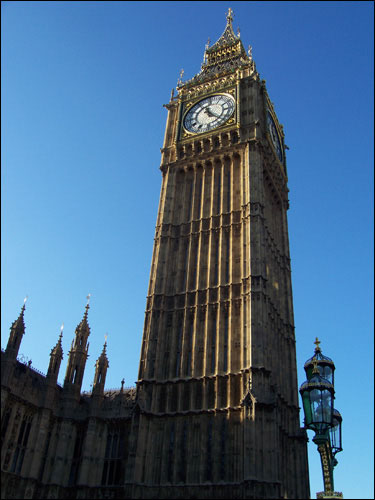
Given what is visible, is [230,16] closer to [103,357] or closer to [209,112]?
[209,112]

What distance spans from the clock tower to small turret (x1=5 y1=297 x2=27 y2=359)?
396 inches

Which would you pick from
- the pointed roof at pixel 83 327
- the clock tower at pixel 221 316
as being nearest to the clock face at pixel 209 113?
the clock tower at pixel 221 316

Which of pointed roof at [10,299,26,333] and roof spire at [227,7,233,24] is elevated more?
roof spire at [227,7,233,24]

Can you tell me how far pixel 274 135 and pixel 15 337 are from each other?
3752 cm

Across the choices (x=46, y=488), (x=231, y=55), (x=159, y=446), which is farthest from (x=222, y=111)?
(x=46, y=488)

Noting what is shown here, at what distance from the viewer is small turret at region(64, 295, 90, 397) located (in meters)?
44.8

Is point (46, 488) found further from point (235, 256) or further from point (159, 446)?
point (235, 256)

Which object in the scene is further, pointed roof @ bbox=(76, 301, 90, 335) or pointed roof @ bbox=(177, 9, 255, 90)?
pointed roof @ bbox=(177, 9, 255, 90)

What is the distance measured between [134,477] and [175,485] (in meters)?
2.97

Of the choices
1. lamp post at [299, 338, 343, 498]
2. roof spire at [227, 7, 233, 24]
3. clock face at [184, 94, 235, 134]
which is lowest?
lamp post at [299, 338, 343, 498]

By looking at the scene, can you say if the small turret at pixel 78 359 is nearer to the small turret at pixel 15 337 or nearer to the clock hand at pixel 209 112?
the small turret at pixel 15 337

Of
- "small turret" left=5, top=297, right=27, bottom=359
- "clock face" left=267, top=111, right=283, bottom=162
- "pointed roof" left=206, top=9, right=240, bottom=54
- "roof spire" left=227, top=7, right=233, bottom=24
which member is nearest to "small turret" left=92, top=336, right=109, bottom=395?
"small turret" left=5, top=297, right=27, bottom=359

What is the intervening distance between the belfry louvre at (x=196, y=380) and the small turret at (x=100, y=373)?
0.10 meters

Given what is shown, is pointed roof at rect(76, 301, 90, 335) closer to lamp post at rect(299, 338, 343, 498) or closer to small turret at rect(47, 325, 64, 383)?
small turret at rect(47, 325, 64, 383)
